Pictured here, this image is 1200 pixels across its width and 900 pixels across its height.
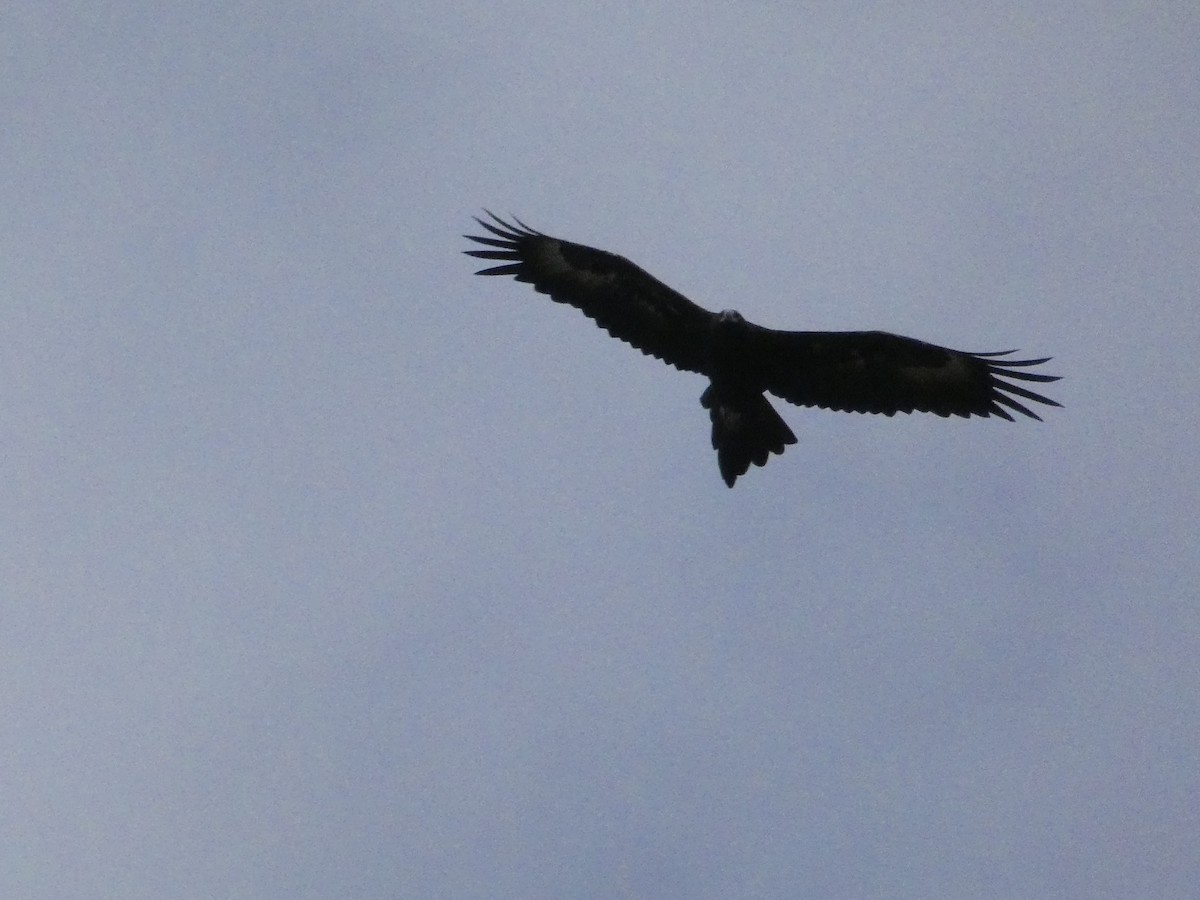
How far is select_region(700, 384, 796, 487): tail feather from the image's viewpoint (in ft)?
47.5

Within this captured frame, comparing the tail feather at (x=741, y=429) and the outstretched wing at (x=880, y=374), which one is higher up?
the outstretched wing at (x=880, y=374)

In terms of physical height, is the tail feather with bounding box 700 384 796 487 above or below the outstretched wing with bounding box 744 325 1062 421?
below

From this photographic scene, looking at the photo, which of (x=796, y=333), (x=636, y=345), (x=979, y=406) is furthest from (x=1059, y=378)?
(x=636, y=345)

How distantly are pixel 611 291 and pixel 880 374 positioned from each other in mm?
2652

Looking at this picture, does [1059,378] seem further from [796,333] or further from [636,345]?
[636,345]

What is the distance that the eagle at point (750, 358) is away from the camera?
48.5 ft

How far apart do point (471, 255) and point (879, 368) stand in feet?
13.2

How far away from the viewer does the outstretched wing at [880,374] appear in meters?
15.0

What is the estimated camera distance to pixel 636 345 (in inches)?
610

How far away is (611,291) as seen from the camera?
15508 millimetres

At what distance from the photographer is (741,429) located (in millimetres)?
14625

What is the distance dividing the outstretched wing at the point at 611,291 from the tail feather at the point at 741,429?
50 cm

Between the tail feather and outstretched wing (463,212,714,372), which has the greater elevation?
outstretched wing (463,212,714,372)

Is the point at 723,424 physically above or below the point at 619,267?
below
